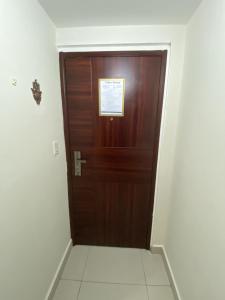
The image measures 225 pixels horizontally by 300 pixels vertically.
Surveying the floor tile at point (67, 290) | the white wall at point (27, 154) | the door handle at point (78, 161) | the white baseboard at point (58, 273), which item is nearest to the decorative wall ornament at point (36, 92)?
the white wall at point (27, 154)

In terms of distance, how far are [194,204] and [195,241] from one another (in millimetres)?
240

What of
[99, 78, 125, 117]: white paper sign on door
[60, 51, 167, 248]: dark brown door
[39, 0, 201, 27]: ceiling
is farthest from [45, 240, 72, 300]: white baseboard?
[39, 0, 201, 27]: ceiling

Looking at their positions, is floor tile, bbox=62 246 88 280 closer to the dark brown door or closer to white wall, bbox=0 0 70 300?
the dark brown door

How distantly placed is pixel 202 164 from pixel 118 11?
4.04 ft

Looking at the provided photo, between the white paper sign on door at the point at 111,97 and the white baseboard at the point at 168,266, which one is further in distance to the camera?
the white paper sign on door at the point at 111,97

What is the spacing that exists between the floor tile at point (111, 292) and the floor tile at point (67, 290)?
52 mm

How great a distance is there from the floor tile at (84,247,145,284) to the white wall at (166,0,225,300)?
1.36 ft

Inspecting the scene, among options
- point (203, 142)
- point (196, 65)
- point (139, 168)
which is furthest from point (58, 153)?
point (196, 65)

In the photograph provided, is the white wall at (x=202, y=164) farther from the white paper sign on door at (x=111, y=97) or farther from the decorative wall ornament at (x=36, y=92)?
the decorative wall ornament at (x=36, y=92)

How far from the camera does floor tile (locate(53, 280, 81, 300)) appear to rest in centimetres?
139

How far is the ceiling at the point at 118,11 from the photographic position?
111cm

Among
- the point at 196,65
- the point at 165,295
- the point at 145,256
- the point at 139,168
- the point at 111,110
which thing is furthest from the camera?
the point at 145,256

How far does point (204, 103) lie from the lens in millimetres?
1038

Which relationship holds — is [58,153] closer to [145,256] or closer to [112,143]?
[112,143]
